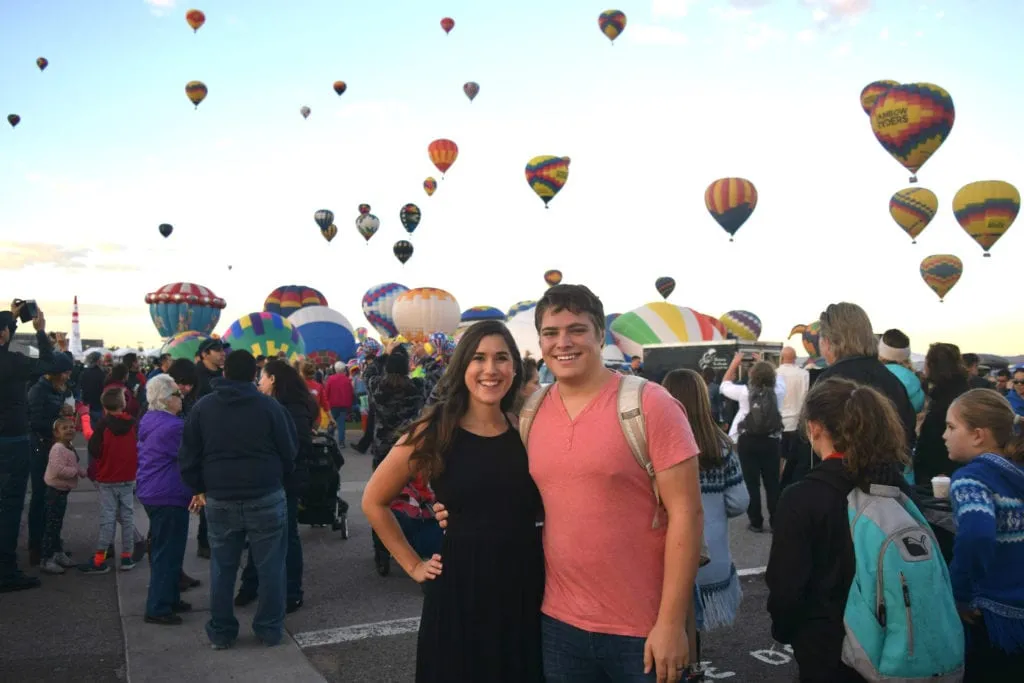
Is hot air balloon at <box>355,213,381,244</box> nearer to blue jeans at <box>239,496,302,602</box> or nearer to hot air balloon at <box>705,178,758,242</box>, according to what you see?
hot air balloon at <box>705,178,758,242</box>

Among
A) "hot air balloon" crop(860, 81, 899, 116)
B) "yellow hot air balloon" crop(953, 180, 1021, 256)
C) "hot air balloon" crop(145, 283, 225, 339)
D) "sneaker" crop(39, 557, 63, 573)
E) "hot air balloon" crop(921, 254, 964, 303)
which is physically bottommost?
"sneaker" crop(39, 557, 63, 573)

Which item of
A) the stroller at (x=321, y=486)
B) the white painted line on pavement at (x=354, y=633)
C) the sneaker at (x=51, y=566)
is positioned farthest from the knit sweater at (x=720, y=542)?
the sneaker at (x=51, y=566)

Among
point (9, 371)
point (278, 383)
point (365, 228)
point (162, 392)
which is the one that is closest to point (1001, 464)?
point (278, 383)

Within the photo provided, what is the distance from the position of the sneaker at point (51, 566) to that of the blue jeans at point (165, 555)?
55.6 inches

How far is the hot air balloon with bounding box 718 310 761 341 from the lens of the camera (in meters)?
54.0

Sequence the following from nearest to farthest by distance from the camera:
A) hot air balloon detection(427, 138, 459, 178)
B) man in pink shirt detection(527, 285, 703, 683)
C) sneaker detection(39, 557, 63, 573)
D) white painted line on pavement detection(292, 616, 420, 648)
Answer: man in pink shirt detection(527, 285, 703, 683), white painted line on pavement detection(292, 616, 420, 648), sneaker detection(39, 557, 63, 573), hot air balloon detection(427, 138, 459, 178)

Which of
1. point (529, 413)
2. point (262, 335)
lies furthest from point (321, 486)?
point (262, 335)

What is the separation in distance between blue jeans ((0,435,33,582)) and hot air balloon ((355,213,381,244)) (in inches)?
1440

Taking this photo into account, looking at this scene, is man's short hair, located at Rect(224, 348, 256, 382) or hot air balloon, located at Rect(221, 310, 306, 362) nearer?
man's short hair, located at Rect(224, 348, 256, 382)

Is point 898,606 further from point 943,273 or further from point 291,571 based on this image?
point 943,273

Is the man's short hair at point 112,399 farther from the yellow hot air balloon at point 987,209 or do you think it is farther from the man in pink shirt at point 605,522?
the yellow hot air balloon at point 987,209

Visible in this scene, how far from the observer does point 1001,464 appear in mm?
2963

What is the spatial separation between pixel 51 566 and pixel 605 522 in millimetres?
5753

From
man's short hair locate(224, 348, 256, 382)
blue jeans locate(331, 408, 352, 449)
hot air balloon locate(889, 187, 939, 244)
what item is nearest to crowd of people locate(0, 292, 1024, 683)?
man's short hair locate(224, 348, 256, 382)
